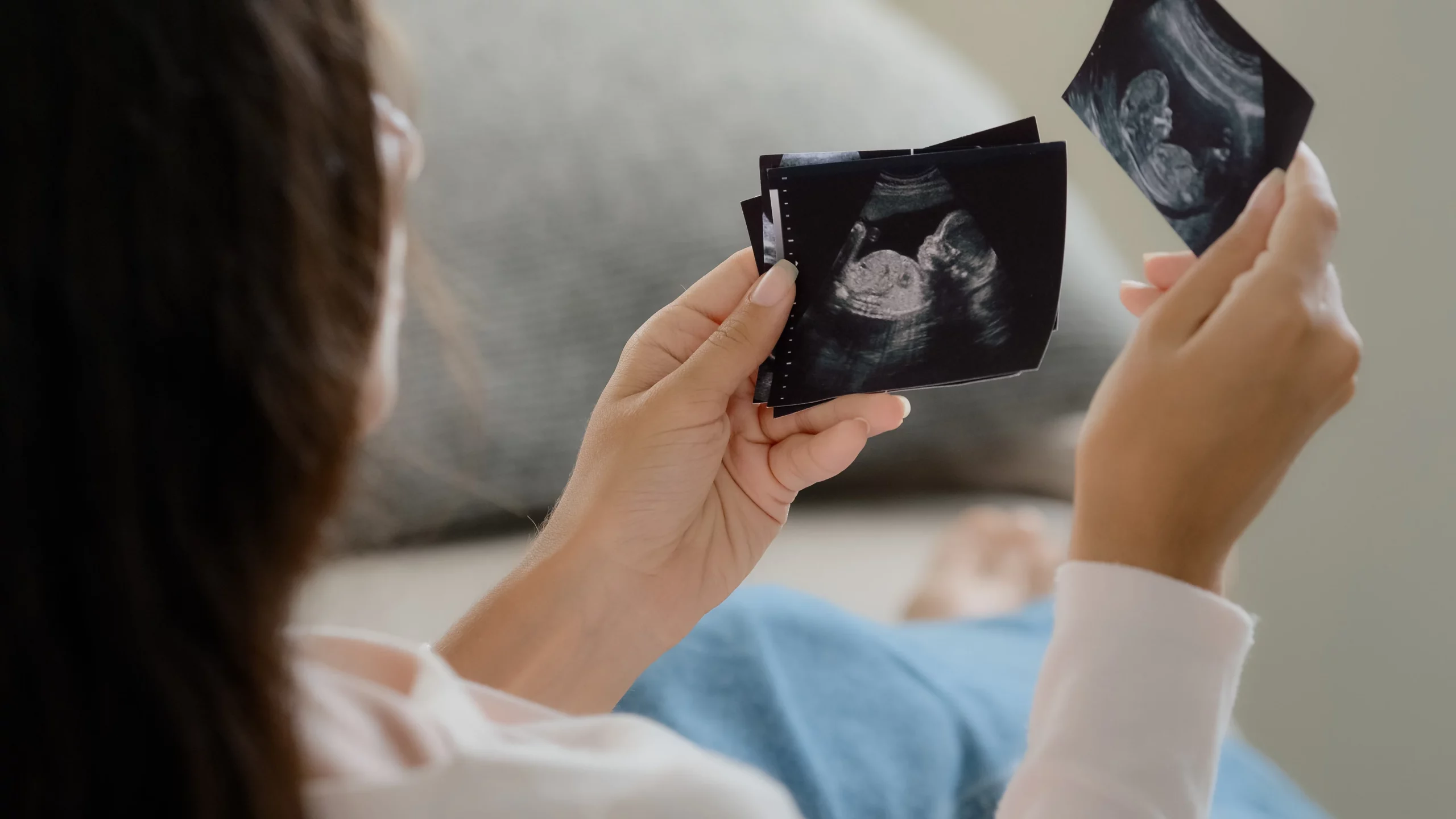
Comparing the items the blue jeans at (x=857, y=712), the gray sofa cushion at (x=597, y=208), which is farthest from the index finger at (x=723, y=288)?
the gray sofa cushion at (x=597, y=208)

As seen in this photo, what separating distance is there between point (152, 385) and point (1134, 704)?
1.56 feet

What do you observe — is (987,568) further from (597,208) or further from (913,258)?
(913,258)

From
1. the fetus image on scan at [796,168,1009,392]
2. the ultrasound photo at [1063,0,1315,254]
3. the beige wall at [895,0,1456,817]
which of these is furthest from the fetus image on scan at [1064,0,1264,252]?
the beige wall at [895,0,1456,817]

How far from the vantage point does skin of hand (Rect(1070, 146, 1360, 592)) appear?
63 centimetres

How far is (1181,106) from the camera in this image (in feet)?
2.34

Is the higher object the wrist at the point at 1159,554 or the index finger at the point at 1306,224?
the index finger at the point at 1306,224

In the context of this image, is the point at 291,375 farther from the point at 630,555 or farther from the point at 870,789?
the point at 870,789

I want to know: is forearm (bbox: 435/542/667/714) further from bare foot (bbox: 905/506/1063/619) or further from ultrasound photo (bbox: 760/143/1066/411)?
bare foot (bbox: 905/506/1063/619)

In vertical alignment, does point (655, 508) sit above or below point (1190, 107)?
below

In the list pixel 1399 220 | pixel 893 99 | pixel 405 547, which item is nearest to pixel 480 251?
pixel 405 547

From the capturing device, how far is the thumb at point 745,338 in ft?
2.39

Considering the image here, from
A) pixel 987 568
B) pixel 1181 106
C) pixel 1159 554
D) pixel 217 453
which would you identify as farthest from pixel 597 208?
pixel 217 453

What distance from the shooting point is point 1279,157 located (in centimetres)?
68

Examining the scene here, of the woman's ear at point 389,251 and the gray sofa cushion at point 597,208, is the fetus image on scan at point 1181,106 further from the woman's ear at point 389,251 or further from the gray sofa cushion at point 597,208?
the gray sofa cushion at point 597,208
